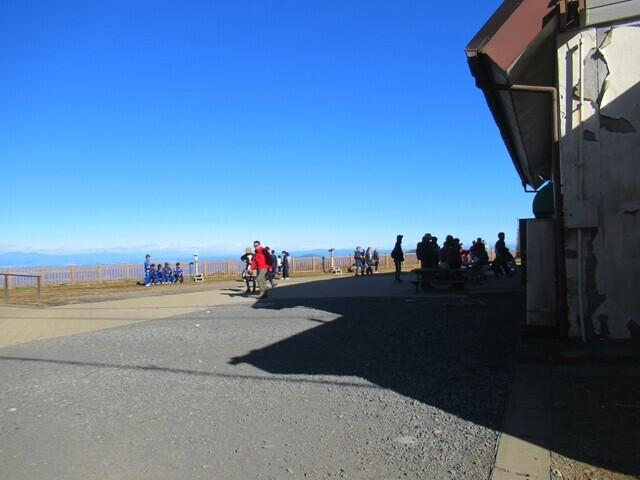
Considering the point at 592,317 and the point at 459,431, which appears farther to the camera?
the point at 592,317

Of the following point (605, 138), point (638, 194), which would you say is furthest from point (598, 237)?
point (605, 138)

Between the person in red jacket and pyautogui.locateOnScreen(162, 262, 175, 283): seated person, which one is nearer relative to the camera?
the person in red jacket

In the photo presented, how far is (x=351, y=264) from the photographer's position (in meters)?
36.7

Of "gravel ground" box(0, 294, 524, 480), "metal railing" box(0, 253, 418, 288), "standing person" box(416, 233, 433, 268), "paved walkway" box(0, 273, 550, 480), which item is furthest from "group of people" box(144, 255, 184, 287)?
"gravel ground" box(0, 294, 524, 480)

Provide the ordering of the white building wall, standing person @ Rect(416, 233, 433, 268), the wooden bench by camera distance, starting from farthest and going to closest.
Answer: standing person @ Rect(416, 233, 433, 268)
the wooden bench
the white building wall

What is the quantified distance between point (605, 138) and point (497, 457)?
4.56m

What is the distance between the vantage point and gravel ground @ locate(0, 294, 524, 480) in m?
3.67

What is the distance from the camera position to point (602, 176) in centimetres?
635

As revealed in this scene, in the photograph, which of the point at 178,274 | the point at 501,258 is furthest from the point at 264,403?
the point at 178,274

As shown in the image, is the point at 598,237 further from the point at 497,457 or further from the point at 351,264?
the point at 351,264

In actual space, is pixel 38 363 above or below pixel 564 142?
below

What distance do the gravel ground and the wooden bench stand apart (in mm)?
5163

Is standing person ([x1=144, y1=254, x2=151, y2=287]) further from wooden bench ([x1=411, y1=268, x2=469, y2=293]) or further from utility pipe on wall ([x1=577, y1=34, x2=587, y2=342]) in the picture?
utility pipe on wall ([x1=577, y1=34, x2=587, y2=342])

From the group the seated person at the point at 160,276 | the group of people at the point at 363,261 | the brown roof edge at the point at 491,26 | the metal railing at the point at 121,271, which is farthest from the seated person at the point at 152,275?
the brown roof edge at the point at 491,26
